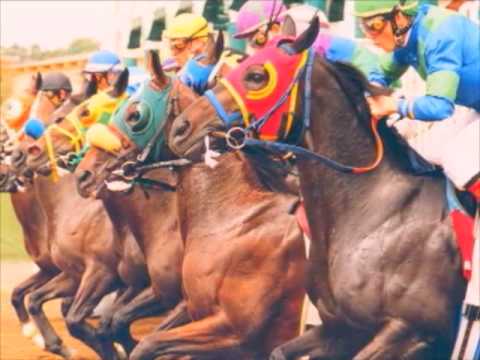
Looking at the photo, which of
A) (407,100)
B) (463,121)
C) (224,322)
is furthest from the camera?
(224,322)

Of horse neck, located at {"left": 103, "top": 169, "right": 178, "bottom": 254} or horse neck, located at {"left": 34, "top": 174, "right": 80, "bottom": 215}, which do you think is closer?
horse neck, located at {"left": 103, "top": 169, "right": 178, "bottom": 254}

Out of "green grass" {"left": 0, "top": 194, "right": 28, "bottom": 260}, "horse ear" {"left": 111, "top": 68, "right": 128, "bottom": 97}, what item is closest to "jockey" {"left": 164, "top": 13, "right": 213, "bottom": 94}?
"horse ear" {"left": 111, "top": 68, "right": 128, "bottom": 97}

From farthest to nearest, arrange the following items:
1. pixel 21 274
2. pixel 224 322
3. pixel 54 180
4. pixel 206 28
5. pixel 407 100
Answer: pixel 21 274 → pixel 54 180 → pixel 206 28 → pixel 224 322 → pixel 407 100

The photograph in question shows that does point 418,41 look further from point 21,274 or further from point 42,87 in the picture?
point 21,274

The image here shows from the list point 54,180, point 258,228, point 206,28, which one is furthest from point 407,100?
point 54,180

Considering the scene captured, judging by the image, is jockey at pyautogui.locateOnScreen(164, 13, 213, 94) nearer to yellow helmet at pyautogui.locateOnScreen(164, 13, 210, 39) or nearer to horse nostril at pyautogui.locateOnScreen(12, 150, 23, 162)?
yellow helmet at pyautogui.locateOnScreen(164, 13, 210, 39)

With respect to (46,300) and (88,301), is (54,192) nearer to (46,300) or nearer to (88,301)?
(46,300)

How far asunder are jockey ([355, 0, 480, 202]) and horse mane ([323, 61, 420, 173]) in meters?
0.06

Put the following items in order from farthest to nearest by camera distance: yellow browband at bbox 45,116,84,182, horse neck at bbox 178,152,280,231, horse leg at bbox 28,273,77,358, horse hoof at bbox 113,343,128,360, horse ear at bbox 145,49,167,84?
horse leg at bbox 28,273,77,358 → yellow browband at bbox 45,116,84,182 → horse hoof at bbox 113,343,128,360 → horse ear at bbox 145,49,167,84 → horse neck at bbox 178,152,280,231

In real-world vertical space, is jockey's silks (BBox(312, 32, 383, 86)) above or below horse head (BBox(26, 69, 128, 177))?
above

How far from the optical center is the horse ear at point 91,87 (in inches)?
426

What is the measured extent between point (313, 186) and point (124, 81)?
397cm

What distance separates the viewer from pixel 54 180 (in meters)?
10.8

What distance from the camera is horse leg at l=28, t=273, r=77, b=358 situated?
10.5 metres
